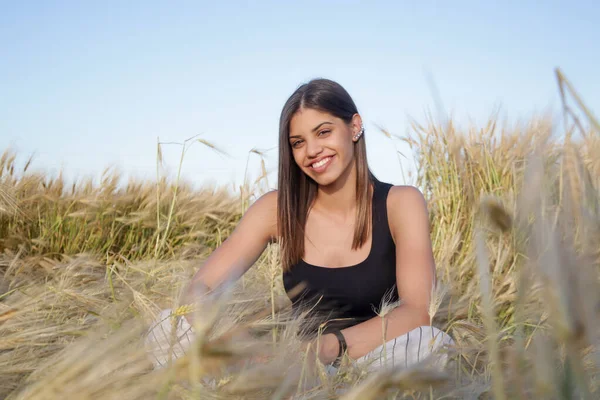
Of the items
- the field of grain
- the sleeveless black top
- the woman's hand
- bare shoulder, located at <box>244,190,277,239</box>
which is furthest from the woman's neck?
the woman's hand

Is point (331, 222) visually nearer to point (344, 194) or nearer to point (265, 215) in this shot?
point (344, 194)

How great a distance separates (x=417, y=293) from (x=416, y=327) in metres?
0.13

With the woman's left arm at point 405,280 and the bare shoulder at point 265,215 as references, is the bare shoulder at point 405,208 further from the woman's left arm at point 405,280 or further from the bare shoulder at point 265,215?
the bare shoulder at point 265,215

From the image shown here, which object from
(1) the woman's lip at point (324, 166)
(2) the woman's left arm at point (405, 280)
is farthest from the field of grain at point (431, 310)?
(1) the woman's lip at point (324, 166)

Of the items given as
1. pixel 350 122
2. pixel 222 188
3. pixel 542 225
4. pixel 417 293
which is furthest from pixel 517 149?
pixel 542 225

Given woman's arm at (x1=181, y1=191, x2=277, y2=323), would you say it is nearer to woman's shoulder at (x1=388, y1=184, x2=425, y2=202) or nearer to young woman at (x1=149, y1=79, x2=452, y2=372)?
young woman at (x1=149, y1=79, x2=452, y2=372)

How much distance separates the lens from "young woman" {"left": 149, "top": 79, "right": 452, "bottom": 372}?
2.01 metres

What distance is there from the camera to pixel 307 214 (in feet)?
7.38

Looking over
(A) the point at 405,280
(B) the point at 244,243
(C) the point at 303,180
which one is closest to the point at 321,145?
(C) the point at 303,180

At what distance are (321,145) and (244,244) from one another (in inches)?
18.6

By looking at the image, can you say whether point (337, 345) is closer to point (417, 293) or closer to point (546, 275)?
point (417, 293)

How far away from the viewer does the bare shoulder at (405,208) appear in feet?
6.40

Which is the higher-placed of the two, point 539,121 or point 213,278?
point 539,121

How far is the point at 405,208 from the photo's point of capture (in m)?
1.98
